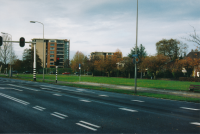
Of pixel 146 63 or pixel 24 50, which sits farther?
pixel 24 50

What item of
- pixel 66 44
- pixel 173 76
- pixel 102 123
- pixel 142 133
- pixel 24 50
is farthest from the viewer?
pixel 66 44

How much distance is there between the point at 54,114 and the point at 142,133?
390 centimetres

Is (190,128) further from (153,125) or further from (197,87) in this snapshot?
(197,87)

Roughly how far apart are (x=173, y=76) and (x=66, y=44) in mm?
89917

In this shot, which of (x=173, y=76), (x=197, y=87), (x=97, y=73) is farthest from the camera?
(x=97, y=73)

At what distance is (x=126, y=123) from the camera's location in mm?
6816

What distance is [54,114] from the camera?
809cm

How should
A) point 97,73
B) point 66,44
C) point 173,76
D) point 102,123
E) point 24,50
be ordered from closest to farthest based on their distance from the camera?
point 102,123
point 173,76
point 97,73
point 24,50
point 66,44

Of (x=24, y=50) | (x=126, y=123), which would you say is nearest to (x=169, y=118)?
(x=126, y=123)

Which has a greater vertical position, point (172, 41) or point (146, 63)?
point (172, 41)

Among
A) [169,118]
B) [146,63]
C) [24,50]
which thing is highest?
[24,50]

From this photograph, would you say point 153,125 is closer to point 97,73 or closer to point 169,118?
point 169,118

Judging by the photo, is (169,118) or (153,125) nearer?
(153,125)

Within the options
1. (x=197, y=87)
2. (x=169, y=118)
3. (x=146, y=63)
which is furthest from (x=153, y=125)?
(x=146, y=63)
